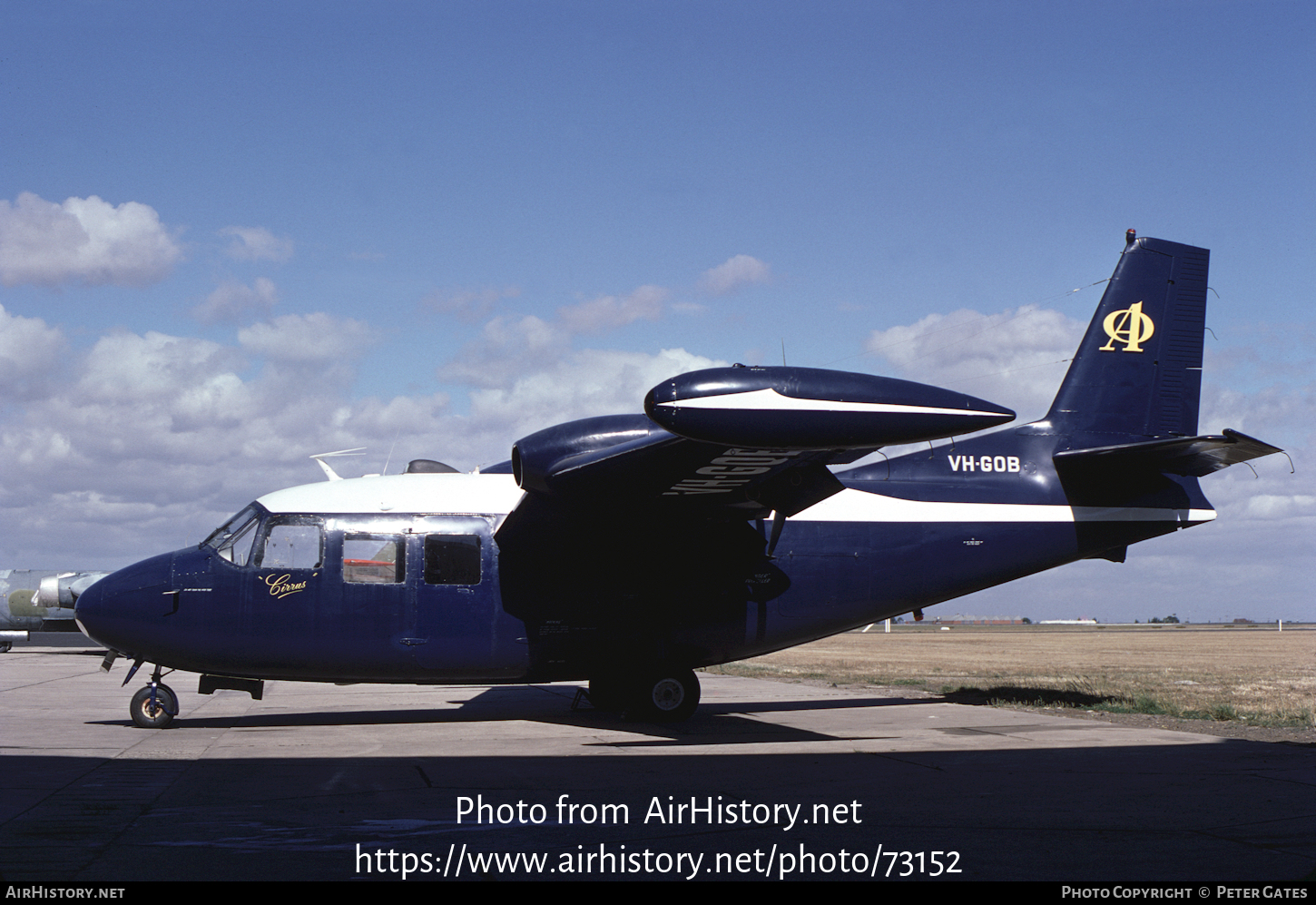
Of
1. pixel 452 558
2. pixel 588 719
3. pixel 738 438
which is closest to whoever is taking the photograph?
pixel 738 438

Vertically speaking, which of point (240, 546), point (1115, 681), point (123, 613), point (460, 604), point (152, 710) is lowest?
point (1115, 681)

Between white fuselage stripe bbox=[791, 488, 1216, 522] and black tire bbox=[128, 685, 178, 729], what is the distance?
846 centimetres

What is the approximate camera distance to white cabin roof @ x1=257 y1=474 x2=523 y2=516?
13.2 meters

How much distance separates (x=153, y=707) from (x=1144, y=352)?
14.9 meters

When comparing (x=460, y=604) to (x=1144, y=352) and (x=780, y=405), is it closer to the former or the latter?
(x=780, y=405)

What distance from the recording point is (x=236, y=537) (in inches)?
512

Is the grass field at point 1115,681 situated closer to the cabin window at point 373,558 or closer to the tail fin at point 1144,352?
the tail fin at point 1144,352

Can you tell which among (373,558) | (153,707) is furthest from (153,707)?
(373,558)

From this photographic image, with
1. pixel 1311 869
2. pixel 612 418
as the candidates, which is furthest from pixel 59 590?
pixel 1311 869

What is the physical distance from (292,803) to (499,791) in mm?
1576

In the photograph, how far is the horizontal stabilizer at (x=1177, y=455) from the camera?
13125 millimetres

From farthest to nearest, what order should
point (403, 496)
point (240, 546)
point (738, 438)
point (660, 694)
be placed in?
point (660, 694), point (403, 496), point (240, 546), point (738, 438)

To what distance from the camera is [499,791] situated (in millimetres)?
8305

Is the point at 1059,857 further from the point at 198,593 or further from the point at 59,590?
the point at 59,590
